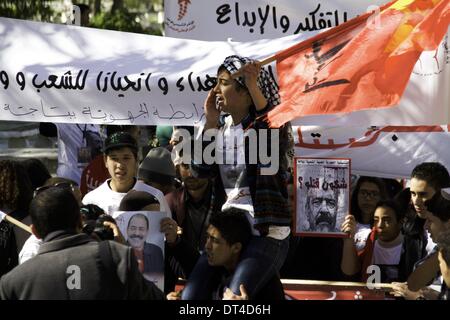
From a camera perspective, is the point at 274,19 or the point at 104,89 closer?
the point at 104,89

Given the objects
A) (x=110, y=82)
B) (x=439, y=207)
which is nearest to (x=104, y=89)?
(x=110, y=82)

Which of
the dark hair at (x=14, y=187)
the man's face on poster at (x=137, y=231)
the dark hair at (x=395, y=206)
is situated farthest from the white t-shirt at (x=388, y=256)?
the dark hair at (x=14, y=187)

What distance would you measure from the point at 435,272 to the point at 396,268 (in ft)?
2.59

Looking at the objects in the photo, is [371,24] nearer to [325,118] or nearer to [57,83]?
[325,118]

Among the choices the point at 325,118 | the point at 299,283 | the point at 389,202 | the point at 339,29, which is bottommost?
the point at 299,283

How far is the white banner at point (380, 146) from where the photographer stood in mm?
7098

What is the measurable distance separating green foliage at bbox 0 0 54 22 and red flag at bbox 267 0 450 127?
11691 mm

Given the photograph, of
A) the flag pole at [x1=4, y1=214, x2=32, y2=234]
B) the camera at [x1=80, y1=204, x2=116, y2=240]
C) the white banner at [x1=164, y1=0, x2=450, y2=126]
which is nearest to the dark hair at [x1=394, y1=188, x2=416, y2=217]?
the white banner at [x1=164, y1=0, x2=450, y2=126]

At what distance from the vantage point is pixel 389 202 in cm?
664

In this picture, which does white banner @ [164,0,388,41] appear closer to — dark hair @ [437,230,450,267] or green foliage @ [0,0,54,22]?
dark hair @ [437,230,450,267]

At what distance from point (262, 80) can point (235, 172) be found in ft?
1.90

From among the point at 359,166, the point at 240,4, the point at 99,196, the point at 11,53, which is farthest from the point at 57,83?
the point at 359,166

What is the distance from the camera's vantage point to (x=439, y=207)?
5949 mm

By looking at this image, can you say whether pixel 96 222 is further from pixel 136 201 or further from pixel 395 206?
pixel 395 206
